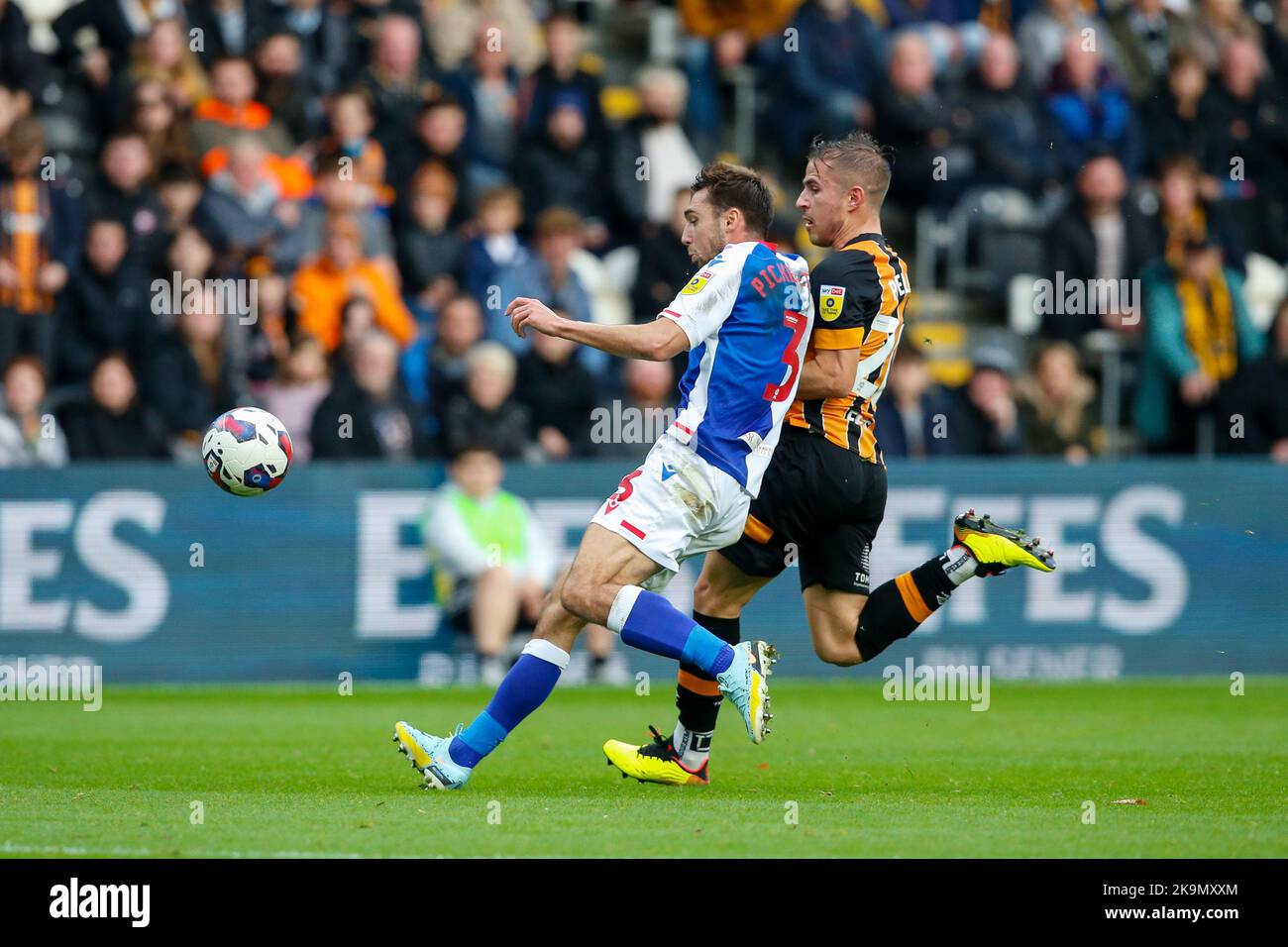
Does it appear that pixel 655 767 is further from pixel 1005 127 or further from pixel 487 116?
pixel 1005 127

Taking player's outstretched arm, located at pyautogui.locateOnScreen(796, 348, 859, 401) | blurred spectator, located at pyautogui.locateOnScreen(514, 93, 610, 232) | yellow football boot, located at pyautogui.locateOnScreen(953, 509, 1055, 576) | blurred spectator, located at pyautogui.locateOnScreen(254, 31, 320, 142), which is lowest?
yellow football boot, located at pyautogui.locateOnScreen(953, 509, 1055, 576)

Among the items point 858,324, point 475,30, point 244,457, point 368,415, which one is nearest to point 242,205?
point 368,415

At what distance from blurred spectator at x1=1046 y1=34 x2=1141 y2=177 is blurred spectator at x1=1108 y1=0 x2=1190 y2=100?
673 mm

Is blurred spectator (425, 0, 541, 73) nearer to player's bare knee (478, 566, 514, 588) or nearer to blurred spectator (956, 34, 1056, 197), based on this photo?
blurred spectator (956, 34, 1056, 197)

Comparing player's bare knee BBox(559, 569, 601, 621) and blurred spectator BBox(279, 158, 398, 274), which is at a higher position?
blurred spectator BBox(279, 158, 398, 274)

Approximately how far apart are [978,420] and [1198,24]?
644cm

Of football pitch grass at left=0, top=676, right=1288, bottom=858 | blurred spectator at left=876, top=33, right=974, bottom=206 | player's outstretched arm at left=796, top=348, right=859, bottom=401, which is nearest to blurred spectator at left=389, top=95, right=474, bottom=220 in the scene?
blurred spectator at left=876, top=33, right=974, bottom=206

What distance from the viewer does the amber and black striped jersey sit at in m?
8.37

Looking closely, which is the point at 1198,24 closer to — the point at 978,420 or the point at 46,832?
the point at 978,420

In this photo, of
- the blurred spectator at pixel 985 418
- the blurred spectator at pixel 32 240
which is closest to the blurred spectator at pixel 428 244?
the blurred spectator at pixel 32 240

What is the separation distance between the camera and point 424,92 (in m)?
→ 16.8

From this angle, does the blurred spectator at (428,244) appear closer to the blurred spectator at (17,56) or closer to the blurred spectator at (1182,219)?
the blurred spectator at (17,56)

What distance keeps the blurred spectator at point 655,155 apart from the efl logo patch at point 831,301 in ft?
28.1

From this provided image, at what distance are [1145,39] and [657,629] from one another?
45.2ft
